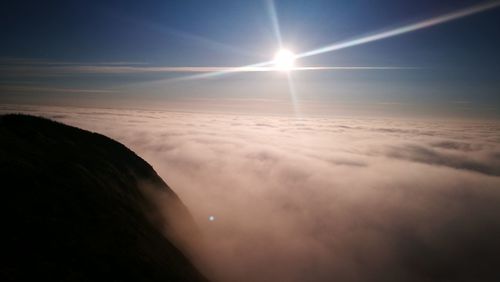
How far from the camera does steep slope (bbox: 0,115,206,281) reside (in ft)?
34.1

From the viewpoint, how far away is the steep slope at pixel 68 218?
10.4 m

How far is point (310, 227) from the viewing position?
7038 centimetres

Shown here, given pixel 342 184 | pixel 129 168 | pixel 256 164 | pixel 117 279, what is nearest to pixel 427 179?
pixel 342 184

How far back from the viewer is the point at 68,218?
1356cm

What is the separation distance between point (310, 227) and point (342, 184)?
42428 millimetres

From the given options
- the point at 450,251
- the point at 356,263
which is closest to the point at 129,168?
the point at 356,263

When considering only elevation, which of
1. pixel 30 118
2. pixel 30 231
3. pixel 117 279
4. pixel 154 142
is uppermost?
pixel 154 142

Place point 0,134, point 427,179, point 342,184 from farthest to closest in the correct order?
point 427,179 < point 342,184 < point 0,134

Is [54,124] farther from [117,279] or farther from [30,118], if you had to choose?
[117,279]

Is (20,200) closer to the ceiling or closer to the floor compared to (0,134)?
closer to the floor

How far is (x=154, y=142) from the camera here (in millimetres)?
156875

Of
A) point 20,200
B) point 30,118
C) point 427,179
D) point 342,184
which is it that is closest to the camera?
point 20,200

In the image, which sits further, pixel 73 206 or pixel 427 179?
pixel 427 179

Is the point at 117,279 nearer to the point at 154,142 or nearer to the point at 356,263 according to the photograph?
the point at 356,263
